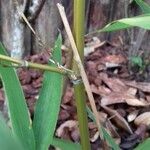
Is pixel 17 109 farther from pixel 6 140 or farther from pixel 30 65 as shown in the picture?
pixel 6 140

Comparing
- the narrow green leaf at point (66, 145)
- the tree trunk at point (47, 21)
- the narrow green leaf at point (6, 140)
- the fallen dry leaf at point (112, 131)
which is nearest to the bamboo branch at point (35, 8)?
the tree trunk at point (47, 21)

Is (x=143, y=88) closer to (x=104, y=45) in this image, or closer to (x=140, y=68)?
(x=140, y=68)

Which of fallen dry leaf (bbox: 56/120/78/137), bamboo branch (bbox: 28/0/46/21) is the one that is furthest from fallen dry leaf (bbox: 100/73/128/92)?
bamboo branch (bbox: 28/0/46/21)

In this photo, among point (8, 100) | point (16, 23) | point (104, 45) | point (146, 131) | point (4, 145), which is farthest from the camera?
point (104, 45)

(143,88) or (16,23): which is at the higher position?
(16,23)

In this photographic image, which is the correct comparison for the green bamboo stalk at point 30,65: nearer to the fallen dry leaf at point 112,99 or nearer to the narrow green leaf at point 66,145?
the narrow green leaf at point 66,145

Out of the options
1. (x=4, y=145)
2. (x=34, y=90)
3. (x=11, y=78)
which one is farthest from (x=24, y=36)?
(x=4, y=145)

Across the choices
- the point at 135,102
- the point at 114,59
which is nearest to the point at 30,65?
the point at 135,102
